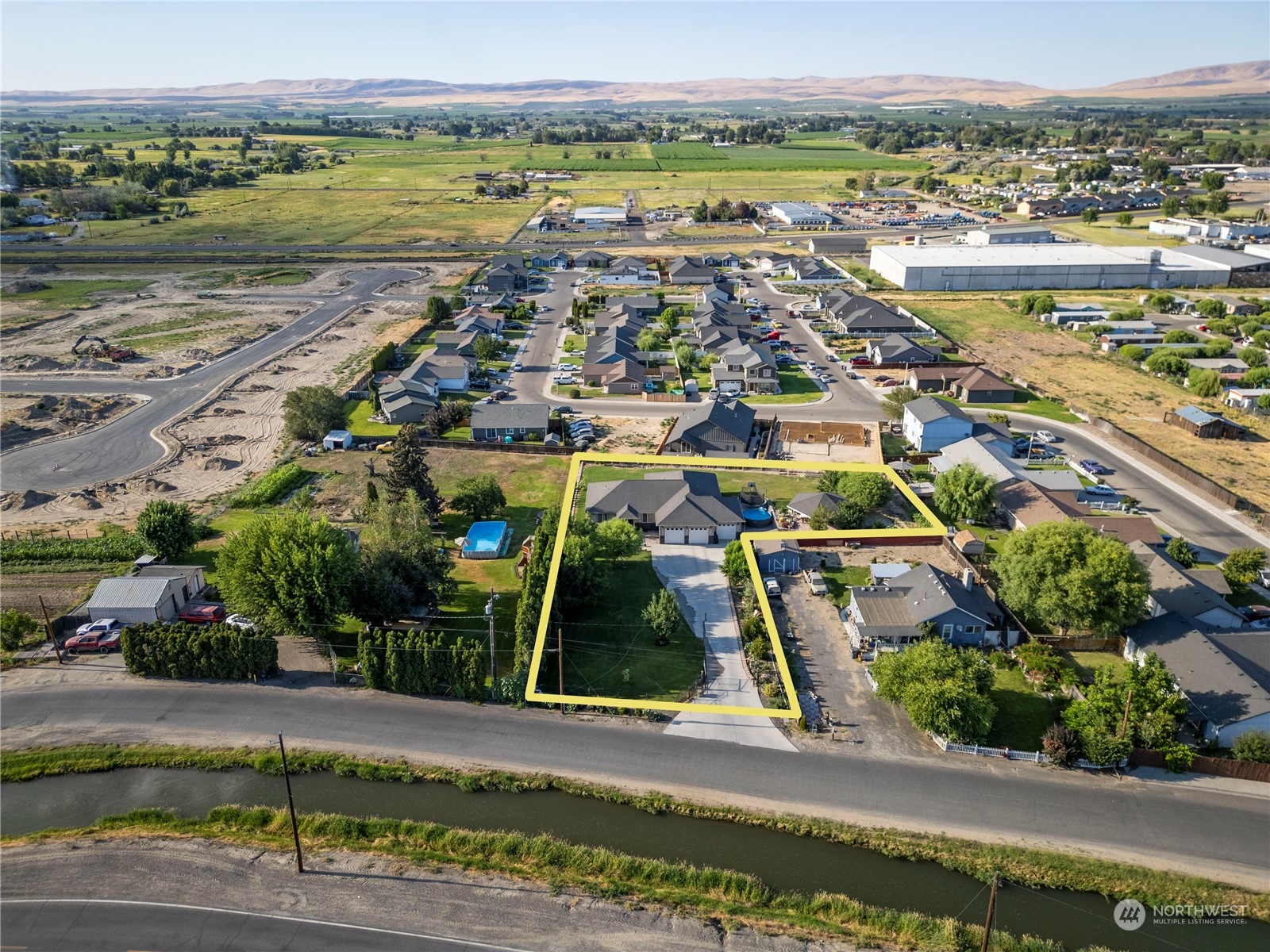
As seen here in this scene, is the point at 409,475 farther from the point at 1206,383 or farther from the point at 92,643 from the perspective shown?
the point at 1206,383

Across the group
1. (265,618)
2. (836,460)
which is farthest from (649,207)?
(265,618)

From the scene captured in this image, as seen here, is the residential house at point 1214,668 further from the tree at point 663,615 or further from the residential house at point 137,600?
the residential house at point 137,600

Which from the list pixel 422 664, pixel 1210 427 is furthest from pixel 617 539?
pixel 1210 427

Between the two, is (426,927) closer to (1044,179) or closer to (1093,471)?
(1093,471)

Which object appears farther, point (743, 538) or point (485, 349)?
point (485, 349)

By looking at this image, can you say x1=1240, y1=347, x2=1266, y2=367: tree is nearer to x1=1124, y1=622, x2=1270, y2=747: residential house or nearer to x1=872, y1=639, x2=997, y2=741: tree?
x1=1124, y1=622, x2=1270, y2=747: residential house
